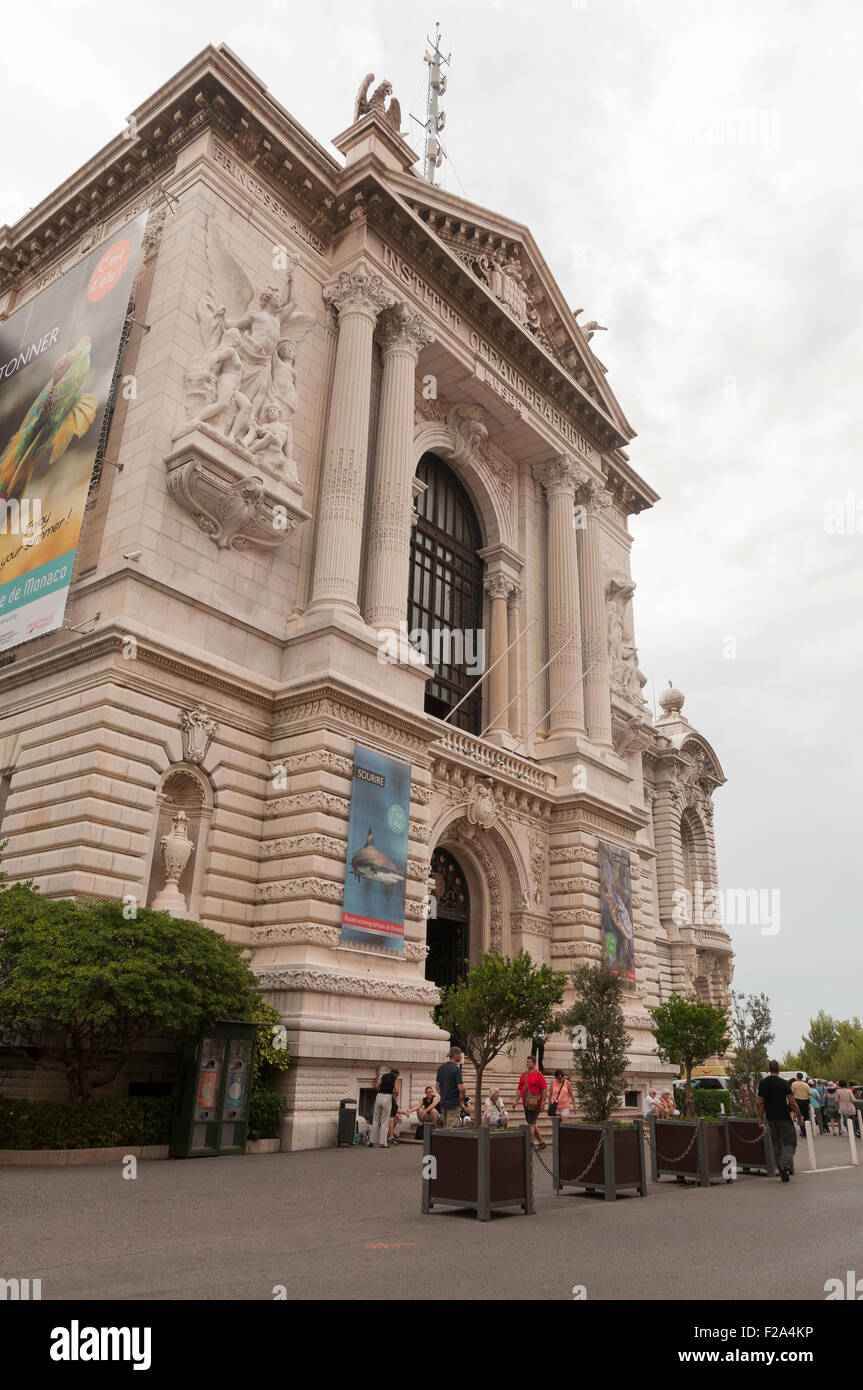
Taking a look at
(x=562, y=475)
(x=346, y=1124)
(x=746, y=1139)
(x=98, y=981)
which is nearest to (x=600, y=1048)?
(x=746, y=1139)

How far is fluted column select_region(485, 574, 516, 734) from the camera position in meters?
31.3

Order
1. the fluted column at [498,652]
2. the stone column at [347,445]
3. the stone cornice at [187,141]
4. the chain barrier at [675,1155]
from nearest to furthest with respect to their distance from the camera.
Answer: the chain barrier at [675,1155], the stone column at [347,445], the stone cornice at [187,141], the fluted column at [498,652]

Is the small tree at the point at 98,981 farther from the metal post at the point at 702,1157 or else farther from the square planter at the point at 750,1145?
the square planter at the point at 750,1145

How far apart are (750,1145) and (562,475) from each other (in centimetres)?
2448

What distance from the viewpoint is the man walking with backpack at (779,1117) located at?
51.2ft

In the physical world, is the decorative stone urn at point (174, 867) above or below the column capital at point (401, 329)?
below

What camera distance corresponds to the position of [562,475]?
35375mm

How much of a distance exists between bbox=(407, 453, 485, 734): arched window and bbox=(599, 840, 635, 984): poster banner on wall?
5.90 m

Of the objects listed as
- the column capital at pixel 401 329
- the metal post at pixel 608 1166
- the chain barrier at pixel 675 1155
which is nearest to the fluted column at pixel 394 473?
the column capital at pixel 401 329

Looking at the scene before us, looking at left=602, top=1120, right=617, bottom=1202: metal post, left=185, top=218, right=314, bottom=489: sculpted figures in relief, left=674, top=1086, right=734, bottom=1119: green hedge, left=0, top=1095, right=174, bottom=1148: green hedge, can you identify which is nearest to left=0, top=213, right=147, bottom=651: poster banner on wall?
left=185, top=218, right=314, bottom=489: sculpted figures in relief

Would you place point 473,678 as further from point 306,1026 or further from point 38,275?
point 38,275

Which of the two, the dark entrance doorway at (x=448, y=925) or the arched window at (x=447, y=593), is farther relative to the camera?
the arched window at (x=447, y=593)

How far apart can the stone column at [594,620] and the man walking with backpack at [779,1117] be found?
59.1 feet

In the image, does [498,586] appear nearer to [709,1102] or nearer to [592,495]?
[592,495]
